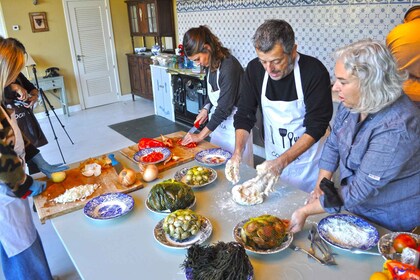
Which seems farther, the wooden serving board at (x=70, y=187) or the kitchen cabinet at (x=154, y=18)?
the kitchen cabinet at (x=154, y=18)

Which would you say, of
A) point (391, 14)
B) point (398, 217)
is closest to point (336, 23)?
point (391, 14)

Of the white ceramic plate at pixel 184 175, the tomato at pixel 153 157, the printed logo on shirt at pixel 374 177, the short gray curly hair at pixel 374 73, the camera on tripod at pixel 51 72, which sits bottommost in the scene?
Answer: the camera on tripod at pixel 51 72

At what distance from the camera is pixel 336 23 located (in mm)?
3611

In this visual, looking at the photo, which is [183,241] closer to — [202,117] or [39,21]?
[202,117]

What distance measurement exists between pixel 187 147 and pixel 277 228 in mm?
1094

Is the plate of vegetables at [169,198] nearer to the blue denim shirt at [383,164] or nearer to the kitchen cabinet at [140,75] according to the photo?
the blue denim shirt at [383,164]

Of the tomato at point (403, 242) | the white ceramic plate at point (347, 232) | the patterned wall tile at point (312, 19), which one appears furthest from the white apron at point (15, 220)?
the patterned wall tile at point (312, 19)

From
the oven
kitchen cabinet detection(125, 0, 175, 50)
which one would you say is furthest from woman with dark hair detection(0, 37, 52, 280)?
kitchen cabinet detection(125, 0, 175, 50)

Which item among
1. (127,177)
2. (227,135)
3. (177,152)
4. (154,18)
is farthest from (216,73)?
(154,18)

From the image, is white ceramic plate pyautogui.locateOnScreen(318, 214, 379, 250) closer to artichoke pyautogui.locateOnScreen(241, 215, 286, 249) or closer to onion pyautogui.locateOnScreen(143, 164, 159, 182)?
artichoke pyautogui.locateOnScreen(241, 215, 286, 249)

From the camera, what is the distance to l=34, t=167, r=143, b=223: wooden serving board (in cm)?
162

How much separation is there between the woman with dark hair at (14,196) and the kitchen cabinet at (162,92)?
3.96 metres

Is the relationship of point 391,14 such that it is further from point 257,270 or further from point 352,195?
point 257,270

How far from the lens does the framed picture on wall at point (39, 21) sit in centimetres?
610
